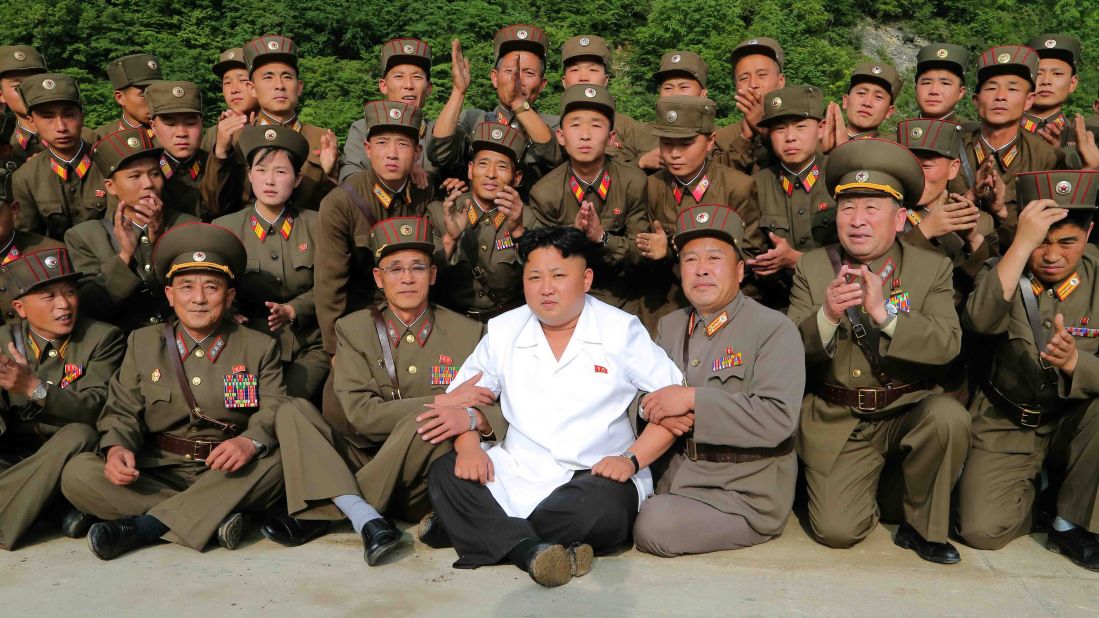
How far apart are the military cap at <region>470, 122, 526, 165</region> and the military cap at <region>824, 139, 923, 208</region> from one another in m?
2.13

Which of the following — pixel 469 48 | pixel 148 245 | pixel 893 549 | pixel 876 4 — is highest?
pixel 876 4

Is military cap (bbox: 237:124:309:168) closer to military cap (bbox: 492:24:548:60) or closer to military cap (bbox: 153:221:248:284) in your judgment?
military cap (bbox: 153:221:248:284)

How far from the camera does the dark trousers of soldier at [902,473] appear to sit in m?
4.91

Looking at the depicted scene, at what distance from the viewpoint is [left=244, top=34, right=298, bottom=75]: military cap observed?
736 centimetres

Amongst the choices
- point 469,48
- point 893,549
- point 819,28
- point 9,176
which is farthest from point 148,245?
point 819,28

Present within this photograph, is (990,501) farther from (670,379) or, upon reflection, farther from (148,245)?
(148,245)

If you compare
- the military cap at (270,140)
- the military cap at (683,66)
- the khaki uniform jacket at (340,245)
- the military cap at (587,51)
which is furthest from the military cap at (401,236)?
the military cap at (683,66)

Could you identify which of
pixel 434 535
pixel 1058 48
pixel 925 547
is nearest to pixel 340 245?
pixel 434 535

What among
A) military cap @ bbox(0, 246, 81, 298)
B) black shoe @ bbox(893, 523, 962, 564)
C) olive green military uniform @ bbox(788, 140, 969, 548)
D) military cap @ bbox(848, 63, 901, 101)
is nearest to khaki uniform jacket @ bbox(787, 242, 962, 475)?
olive green military uniform @ bbox(788, 140, 969, 548)

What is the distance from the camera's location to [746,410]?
4.77 m

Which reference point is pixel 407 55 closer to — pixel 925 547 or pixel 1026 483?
pixel 925 547

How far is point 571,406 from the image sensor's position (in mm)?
4746

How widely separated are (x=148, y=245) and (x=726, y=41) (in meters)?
10.4

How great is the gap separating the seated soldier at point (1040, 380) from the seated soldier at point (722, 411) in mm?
1050
